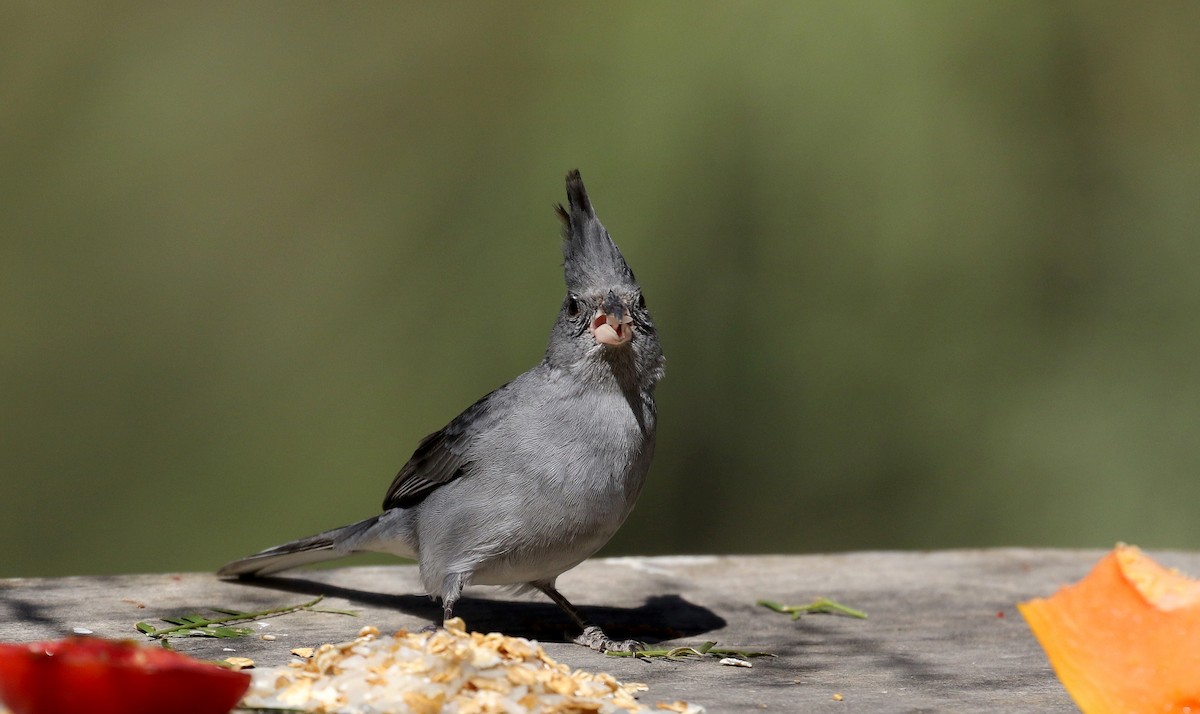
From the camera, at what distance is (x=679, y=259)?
20.2 ft

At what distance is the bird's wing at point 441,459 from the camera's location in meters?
3.33

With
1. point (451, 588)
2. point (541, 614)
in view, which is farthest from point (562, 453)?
point (541, 614)

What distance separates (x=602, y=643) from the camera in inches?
123

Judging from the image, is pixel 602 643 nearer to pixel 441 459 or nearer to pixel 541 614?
pixel 541 614

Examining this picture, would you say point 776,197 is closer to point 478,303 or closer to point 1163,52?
point 478,303

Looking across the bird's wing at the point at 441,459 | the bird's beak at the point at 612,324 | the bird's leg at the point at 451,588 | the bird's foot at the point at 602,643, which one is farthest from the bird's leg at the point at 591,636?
the bird's beak at the point at 612,324

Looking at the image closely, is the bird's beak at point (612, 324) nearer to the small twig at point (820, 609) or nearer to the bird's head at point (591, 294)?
the bird's head at point (591, 294)

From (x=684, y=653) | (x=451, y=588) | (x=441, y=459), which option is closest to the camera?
(x=684, y=653)

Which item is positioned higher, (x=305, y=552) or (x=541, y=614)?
(x=305, y=552)

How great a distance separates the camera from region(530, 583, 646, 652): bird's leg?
10.2 ft

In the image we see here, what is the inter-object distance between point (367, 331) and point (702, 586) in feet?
9.51

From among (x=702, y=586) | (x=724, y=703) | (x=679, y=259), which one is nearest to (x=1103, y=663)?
(x=724, y=703)

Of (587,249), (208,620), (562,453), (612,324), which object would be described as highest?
(587,249)

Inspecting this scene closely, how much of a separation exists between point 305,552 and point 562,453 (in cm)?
99
